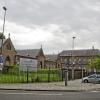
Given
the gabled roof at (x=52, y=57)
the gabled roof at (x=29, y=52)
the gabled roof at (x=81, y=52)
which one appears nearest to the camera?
the gabled roof at (x=29, y=52)

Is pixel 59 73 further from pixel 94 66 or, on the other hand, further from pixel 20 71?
pixel 94 66

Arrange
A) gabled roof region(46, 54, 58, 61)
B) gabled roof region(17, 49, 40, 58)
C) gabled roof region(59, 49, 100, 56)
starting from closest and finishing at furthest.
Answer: gabled roof region(17, 49, 40, 58) < gabled roof region(59, 49, 100, 56) < gabled roof region(46, 54, 58, 61)

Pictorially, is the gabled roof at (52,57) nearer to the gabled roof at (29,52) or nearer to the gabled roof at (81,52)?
the gabled roof at (81,52)

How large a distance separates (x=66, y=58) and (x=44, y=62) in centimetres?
1340

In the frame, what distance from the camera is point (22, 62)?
48.5 meters

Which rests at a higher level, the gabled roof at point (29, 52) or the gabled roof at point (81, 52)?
the gabled roof at point (81, 52)

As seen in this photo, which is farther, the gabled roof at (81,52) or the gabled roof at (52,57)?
the gabled roof at (52,57)

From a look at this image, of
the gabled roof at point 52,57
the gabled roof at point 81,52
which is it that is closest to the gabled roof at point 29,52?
the gabled roof at point 81,52

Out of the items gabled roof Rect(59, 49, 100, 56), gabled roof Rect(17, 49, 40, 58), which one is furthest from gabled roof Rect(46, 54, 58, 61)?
gabled roof Rect(17, 49, 40, 58)

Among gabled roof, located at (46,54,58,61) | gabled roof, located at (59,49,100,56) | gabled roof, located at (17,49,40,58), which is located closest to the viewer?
gabled roof, located at (17,49,40,58)

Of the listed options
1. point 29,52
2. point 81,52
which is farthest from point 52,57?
point 29,52

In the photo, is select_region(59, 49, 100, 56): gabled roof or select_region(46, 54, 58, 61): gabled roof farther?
select_region(46, 54, 58, 61): gabled roof

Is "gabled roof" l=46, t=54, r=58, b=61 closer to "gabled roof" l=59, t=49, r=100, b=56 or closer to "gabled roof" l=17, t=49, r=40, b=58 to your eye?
"gabled roof" l=59, t=49, r=100, b=56

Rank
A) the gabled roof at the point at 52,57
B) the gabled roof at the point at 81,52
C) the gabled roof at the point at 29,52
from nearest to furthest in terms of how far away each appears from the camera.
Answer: the gabled roof at the point at 29,52 < the gabled roof at the point at 81,52 < the gabled roof at the point at 52,57
